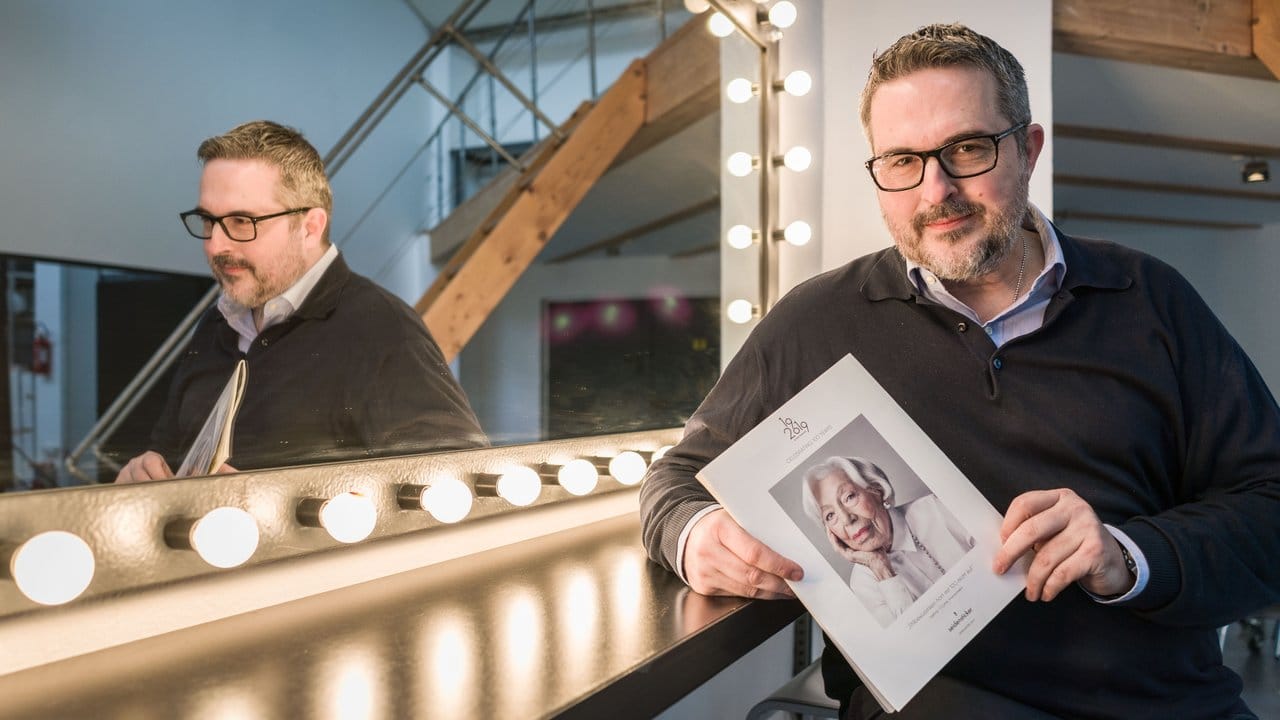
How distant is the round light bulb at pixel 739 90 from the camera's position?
6.70 ft

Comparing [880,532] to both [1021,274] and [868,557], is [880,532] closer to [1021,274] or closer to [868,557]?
[868,557]

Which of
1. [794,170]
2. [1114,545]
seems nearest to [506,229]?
[1114,545]

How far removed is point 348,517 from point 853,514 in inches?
21.7

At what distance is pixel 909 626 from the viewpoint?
2.79ft

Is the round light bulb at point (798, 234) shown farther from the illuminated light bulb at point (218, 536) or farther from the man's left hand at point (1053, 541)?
the illuminated light bulb at point (218, 536)

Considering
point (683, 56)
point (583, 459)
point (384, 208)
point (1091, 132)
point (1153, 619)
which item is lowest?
point (1153, 619)

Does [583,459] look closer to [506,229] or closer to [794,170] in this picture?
[506,229]

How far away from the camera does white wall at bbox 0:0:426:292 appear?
2.31ft

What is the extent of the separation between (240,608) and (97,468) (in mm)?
235

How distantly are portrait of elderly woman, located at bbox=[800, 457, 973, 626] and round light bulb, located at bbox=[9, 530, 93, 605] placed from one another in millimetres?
670

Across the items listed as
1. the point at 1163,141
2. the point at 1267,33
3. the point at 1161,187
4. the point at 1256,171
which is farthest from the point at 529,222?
the point at 1161,187

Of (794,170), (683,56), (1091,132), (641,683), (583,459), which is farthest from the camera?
(1091,132)

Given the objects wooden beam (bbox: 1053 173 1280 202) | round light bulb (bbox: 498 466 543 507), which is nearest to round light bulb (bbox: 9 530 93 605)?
round light bulb (bbox: 498 466 543 507)

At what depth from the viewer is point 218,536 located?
0.87 m
